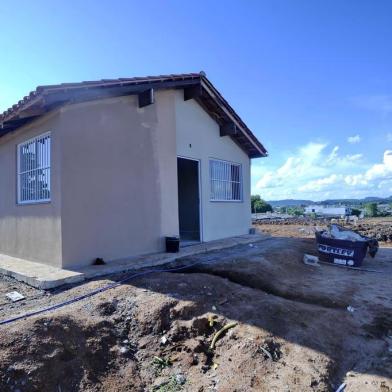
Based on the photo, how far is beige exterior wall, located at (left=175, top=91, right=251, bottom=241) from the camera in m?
10.0

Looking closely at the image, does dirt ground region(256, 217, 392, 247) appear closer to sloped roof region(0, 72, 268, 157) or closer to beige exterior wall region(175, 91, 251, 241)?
beige exterior wall region(175, 91, 251, 241)

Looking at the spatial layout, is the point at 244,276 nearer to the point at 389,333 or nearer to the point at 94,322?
the point at 389,333

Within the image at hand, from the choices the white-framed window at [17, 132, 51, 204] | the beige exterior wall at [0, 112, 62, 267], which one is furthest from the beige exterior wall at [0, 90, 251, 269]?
the white-framed window at [17, 132, 51, 204]

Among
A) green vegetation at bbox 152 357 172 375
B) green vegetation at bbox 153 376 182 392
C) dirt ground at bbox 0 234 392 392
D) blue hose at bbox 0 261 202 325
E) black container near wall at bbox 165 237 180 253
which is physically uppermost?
black container near wall at bbox 165 237 180 253

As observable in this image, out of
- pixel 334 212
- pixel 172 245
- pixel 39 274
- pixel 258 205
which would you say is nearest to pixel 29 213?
pixel 39 274

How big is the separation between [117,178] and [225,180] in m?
5.13

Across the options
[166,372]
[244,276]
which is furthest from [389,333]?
[166,372]

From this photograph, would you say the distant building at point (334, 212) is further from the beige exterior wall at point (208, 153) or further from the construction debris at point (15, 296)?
the construction debris at point (15, 296)

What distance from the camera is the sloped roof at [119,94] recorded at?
6164 millimetres

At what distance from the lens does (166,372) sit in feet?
12.6

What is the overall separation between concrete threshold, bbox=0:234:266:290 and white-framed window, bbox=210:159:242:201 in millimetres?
3059

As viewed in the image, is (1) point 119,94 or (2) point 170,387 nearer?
(2) point 170,387

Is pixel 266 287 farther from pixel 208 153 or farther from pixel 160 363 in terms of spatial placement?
pixel 208 153

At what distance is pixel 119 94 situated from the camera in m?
7.75
